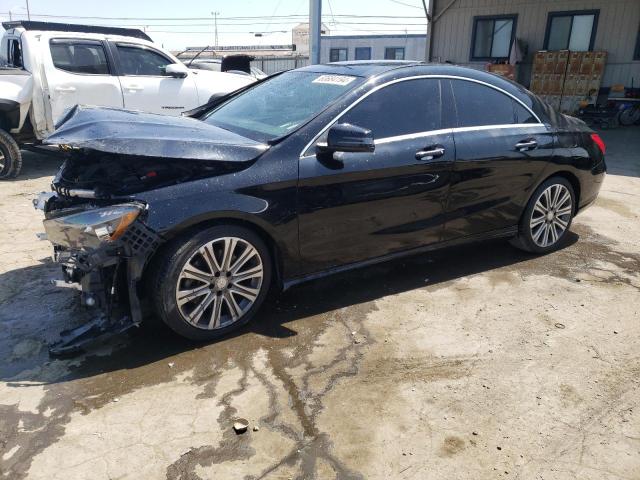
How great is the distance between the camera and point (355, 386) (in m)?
2.93

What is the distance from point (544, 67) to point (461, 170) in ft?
43.6

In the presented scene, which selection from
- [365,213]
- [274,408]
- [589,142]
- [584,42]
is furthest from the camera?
[584,42]

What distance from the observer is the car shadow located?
10.1 ft

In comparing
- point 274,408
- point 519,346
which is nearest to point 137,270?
point 274,408

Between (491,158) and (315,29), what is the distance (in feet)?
32.1

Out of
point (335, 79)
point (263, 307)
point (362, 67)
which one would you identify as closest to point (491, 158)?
point (362, 67)

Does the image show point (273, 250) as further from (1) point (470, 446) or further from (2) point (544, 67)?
(2) point (544, 67)

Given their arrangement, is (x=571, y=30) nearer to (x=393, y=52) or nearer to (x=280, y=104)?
(x=280, y=104)

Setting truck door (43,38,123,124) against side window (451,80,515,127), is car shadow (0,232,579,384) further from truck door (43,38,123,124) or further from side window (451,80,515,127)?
truck door (43,38,123,124)

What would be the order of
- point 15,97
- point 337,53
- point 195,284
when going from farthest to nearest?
point 337,53 < point 15,97 < point 195,284

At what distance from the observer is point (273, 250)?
3.43 meters

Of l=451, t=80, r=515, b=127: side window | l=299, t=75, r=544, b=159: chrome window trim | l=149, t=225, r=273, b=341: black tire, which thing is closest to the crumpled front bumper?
l=149, t=225, r=273, b=341: black tire

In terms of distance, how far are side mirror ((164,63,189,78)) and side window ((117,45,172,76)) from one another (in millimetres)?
122

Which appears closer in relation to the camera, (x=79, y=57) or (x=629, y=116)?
(x=79, y=57)
